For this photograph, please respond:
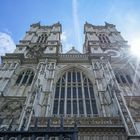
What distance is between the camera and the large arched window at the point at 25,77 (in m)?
18.6

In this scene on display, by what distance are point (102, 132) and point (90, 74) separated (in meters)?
8.12

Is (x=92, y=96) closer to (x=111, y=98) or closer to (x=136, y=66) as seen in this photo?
(x=111, y=98)

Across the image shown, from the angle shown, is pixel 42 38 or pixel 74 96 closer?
pixel 74 96

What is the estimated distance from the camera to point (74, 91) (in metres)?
17.1

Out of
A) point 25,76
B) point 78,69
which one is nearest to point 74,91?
point 78,69

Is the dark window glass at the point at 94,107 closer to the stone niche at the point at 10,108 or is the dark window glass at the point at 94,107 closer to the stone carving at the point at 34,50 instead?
the stone niche at the point at 10,108

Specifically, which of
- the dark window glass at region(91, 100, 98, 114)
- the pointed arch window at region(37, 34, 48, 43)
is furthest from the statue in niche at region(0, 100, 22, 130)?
the pointed arch window at region(37, 34, 48, 43)

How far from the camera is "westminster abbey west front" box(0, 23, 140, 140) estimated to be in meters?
11.9

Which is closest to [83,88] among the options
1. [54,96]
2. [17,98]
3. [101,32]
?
[54,96]

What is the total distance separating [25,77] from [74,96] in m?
5.76

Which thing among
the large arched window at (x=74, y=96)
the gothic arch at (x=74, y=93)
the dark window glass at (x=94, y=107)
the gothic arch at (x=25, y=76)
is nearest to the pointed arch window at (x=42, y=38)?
the gothic arch at (x=25, y=76)

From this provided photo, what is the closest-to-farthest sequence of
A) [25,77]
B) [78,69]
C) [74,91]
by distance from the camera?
1. [74,91]
2. [25,77]
3. [78,69]

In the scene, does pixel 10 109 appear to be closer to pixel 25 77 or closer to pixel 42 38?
pixel 25 77

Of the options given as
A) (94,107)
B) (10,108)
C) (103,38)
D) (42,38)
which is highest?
(42,38)
